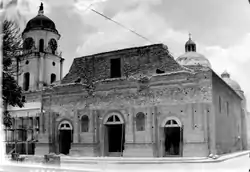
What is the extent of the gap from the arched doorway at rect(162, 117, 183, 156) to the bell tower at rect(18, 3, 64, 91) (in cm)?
267

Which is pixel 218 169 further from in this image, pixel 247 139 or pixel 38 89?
pixel 38 89

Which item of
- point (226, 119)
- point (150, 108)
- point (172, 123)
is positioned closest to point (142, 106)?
point (150, 108)

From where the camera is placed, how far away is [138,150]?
7.06 metres

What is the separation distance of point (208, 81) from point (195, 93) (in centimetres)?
37

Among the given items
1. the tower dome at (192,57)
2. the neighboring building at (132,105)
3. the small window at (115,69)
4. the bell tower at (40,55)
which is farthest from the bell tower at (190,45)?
the bell tower at (40,55)

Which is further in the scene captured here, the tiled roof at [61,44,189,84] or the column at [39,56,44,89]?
the column at [39,56,44,89]

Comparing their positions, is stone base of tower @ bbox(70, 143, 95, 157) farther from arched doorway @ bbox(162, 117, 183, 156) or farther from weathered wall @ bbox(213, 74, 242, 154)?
weathered wall @ bbox(213, 74, 242, 154)

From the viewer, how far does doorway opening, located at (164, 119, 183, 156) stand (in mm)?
6795

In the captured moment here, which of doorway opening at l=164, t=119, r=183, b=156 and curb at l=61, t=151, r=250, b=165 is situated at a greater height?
doorway opening at l=164, t=119, r=183, b=156

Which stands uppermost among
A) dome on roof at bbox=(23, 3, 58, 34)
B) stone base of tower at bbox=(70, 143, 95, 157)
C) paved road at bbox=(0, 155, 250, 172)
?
dome on roof at bbox=(23, 3, 58, 34)

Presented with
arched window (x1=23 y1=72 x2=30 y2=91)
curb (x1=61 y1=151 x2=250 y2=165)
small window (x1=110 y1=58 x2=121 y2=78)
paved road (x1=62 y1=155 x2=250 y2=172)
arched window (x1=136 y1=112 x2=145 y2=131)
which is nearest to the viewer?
paved road (x1=62 y1=155 x2=250 y2=172)

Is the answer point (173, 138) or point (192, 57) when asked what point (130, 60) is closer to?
point (192, 57)

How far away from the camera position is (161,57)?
24.7 feet

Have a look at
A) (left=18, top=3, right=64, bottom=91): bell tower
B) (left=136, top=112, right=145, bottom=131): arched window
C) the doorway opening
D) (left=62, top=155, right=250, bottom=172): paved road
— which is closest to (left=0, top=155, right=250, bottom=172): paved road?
(left=62, top=155, right=250, bottom=172): paved road
